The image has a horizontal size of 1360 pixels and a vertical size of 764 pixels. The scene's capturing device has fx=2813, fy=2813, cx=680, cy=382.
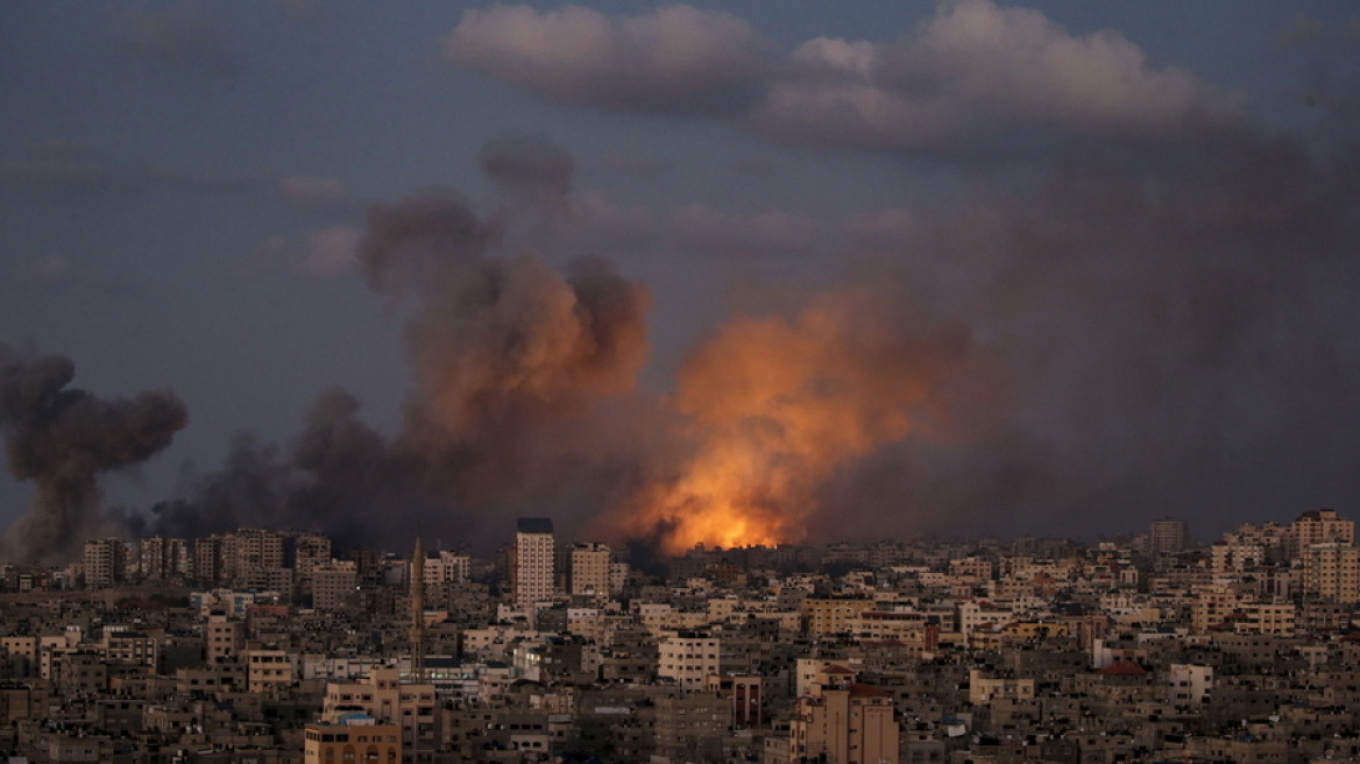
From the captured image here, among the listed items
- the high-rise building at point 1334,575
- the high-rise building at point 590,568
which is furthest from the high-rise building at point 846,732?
the high-rise building at point 590,568

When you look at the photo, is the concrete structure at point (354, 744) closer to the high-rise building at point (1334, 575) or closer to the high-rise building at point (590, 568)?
the high-rise building at point (1334, 575)

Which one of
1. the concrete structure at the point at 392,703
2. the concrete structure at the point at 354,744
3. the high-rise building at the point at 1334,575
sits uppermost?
the high-rise building at the point at 1334,575

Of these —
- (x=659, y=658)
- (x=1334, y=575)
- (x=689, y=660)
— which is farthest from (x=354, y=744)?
(x=1334, y=575)

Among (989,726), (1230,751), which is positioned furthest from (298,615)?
(1230,751)

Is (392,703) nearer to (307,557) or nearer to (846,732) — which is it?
(846,732)

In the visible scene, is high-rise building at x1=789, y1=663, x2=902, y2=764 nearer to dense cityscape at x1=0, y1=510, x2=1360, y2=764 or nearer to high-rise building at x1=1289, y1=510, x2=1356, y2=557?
dense cityscape at x1=0, y1=510, x2=1360, y2=764

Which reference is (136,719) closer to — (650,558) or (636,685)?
(636,685)

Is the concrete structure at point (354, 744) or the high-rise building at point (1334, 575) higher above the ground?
the high-rise building at point (1334, 575)

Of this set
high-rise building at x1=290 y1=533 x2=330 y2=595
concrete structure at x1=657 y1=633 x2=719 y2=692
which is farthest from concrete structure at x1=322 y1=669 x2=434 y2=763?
high-rise building at x1=290 y1=533 x2=330 y2=595
